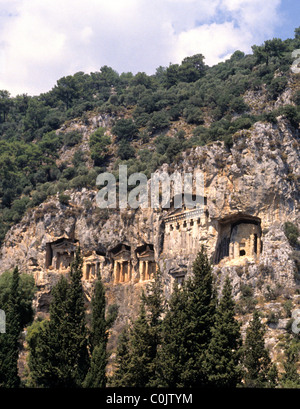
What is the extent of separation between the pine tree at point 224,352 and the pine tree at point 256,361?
1.97 metres

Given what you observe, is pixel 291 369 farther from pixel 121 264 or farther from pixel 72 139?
pixel 72 139

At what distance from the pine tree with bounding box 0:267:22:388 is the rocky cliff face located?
814 inches

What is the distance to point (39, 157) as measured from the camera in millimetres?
112000

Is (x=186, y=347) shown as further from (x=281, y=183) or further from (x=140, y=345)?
(x=281, y=183)

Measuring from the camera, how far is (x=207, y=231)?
70500 millimetres

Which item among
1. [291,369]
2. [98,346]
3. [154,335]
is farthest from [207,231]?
[291,369]

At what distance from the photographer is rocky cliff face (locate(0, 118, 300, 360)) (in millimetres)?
65938

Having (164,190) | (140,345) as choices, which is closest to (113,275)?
(164,190)

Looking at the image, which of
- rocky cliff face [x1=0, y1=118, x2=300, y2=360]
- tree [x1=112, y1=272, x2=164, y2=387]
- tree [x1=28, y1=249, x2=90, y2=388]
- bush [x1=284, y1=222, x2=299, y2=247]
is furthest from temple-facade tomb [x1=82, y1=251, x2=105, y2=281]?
tree [x1=112, y1=272, x2=164, y2=387]

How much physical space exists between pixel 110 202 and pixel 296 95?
110ft

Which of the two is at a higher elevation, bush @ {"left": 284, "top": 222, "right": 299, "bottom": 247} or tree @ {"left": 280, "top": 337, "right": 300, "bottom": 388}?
bush @ {"left": 284, "top": 222, "right": 299, "bottom": 247}

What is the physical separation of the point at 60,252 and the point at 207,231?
24761 mm

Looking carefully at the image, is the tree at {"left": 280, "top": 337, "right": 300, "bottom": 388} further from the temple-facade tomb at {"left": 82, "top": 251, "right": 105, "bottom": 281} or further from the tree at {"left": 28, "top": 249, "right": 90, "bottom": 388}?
the temple-facade tomb at {"left": 82, "top": 251, "right": 105, "bottom": 281}

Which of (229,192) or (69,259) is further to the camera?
(69,259)
